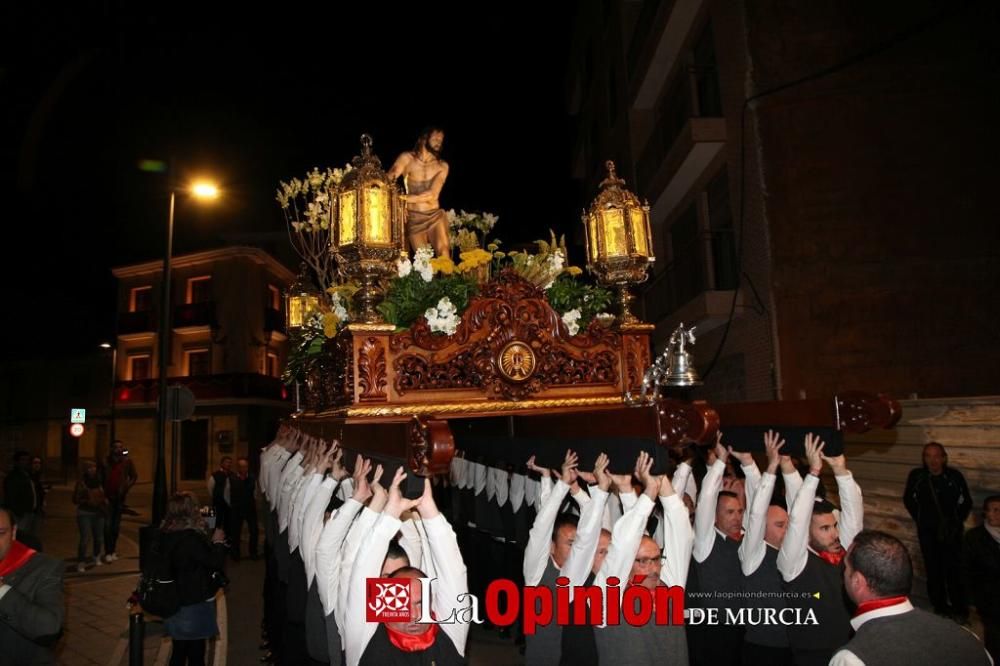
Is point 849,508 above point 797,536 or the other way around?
above

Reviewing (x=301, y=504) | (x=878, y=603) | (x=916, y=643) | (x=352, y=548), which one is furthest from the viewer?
(x=301, y=504)

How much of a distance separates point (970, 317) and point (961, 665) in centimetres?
933

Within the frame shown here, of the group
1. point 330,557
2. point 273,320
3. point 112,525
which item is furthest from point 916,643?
point 273,320

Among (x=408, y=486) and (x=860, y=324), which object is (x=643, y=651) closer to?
(x=408, y=486)

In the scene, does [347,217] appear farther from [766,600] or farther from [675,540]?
[766,600]

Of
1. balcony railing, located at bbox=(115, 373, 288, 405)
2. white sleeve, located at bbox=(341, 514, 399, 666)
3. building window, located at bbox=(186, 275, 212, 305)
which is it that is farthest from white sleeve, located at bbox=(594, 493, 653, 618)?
building window, located at bbox=(186, 275, 212, 305)

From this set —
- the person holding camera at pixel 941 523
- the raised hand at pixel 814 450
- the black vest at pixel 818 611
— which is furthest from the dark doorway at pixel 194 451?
the raised hand at pixel 814 450

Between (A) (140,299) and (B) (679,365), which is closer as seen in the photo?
(B) (679,365)

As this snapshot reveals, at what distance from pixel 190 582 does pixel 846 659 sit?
4538 millimetres

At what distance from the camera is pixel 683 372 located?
3.66 m

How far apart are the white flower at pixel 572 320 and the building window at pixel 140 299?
32.1 m

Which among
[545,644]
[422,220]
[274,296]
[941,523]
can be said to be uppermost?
[274,296]

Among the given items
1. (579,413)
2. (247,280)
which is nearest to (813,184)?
(579,413)

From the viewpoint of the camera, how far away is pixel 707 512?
416cm
